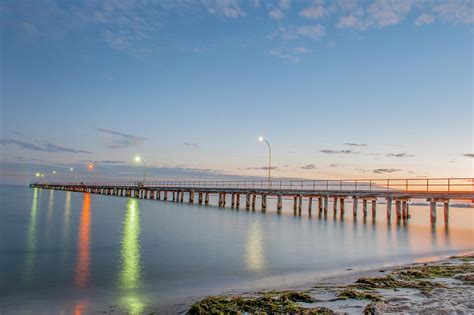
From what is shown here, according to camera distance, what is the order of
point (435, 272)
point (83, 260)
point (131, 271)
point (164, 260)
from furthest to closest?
point (164, 260) < point (83, 260) < point (131, 271) < point (435, 272)

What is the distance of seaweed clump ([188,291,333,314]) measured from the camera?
604cm

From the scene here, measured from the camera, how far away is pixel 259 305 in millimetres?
6352

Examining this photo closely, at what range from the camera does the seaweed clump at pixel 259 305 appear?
6035 millimetres

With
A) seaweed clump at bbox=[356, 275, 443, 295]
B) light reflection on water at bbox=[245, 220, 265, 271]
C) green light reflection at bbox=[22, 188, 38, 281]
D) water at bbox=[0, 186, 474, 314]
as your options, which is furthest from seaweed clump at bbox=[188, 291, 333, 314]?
green light reflection at bbox=[22, 188, 38, 281]

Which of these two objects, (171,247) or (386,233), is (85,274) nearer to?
(171,247)

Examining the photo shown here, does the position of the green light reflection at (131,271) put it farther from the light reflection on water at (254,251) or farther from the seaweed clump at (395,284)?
the seaweed clump at (395,284)

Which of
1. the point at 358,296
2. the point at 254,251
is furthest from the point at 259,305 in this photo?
the point at 254,251


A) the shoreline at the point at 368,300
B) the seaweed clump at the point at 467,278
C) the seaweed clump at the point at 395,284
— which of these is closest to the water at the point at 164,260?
the shoreline at the point at 368,300

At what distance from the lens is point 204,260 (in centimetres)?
1316

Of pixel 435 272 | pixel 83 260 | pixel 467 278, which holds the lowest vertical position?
pixel 83 260

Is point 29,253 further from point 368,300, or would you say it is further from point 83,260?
point 368,300

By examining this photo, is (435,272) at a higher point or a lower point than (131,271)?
higher

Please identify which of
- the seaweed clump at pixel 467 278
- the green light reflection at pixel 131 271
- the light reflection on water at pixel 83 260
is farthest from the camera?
the light reflection on water at pixel 83 260

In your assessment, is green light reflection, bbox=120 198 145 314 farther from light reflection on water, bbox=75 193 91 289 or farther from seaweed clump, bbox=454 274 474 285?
seaweed clump, bbox=454 274 474 285
